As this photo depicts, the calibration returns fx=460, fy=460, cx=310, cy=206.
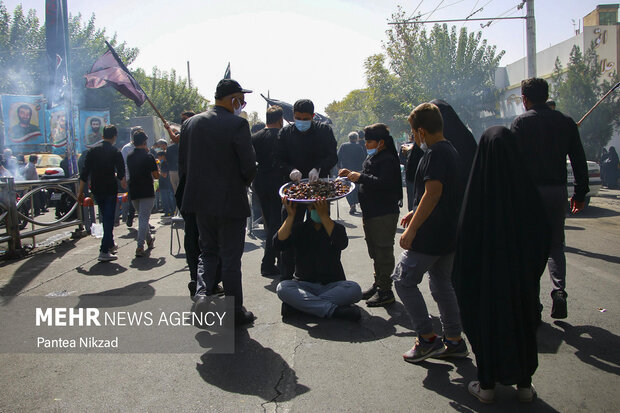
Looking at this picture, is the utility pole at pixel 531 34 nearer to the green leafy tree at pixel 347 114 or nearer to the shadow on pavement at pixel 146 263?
the shadow on pavement at pixel 146 263

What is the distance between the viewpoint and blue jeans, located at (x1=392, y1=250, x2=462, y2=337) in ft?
11.2

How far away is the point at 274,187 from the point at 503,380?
380cm

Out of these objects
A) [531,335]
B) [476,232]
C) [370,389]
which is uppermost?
[476,232]

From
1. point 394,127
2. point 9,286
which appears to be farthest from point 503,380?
point 394,127

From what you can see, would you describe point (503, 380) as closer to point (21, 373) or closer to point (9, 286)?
point (21, 373)

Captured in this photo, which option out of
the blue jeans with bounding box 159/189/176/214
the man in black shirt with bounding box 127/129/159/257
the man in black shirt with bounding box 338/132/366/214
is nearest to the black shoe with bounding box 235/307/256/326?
the man in black shirt with bounding box 127/129/159/257

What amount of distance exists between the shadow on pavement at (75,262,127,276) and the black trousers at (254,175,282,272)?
7.25 ft

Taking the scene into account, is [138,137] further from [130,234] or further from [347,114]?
[347,114]

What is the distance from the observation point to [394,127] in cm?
4031

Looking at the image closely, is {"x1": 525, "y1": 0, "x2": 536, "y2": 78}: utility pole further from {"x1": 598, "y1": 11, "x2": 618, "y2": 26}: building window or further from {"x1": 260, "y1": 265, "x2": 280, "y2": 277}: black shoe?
{"x1": 598, "y1": 11, "x2": 618, "y2": 26}: building window

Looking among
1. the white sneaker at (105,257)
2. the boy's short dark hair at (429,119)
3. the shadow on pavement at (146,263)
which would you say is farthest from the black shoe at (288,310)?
the white sneaker at (105,257)

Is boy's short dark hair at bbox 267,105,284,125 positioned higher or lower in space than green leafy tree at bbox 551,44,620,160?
lower

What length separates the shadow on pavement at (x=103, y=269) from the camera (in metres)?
6.57

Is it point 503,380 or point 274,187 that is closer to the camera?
point 503,380
